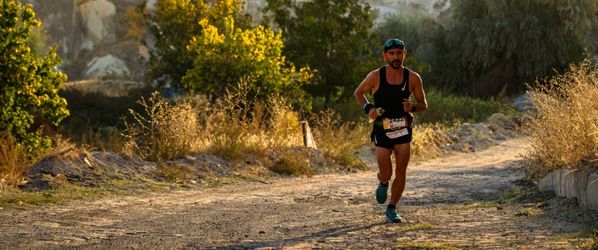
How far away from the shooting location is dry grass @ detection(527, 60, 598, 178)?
10.9 meters

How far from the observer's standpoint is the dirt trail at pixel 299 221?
8.48 meters

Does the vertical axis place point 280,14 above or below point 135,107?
above

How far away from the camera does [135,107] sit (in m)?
45.6

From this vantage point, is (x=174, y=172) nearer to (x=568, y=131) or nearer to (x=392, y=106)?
(x=568, y=131)

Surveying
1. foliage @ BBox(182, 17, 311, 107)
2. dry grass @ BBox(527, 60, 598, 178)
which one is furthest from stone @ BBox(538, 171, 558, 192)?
foliage @ BBox(182, 17, 311, 107)

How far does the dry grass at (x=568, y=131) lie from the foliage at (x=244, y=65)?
11.5 m

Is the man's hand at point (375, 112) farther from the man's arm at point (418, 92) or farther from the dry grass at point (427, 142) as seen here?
the dry grass at point (427, 142)

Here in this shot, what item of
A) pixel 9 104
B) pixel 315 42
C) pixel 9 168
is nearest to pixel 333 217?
pixel 9 168

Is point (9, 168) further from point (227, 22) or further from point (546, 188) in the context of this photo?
point (227, 22)

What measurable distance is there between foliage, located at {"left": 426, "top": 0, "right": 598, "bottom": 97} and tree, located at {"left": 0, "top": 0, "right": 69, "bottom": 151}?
31888 mm

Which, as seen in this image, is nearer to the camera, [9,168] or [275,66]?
[9,168]

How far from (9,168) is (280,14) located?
22156 millimetres

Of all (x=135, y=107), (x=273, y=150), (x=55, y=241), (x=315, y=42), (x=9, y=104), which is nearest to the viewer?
(x=55, y=241)

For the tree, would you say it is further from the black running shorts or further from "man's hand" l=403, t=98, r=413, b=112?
"man's hand" l=403, t=98, r=413, b=112
